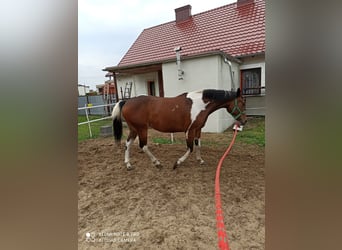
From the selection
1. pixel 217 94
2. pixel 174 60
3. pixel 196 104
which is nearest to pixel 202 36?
pixel 174 60

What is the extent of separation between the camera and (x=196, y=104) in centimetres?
167

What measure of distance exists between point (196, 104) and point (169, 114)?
0.88 ft

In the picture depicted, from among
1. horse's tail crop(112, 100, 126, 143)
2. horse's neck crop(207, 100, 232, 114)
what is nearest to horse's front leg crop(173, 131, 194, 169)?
horse's neck crop(207, 100, 232, 114)

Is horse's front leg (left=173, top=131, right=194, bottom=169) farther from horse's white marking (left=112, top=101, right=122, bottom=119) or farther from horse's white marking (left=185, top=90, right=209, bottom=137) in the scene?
horse's white marking (left=112, top=101, right=122, bottom=119)

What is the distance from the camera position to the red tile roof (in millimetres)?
1025

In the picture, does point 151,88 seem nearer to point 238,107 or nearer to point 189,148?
point 189,148

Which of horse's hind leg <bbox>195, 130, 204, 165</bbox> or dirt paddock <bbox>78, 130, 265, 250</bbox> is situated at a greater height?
horse's hind leg <bbox>195, 130, 204, 165</bbox>

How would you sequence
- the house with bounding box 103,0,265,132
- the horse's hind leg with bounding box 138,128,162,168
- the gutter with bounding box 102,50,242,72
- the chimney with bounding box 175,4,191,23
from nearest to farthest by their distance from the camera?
1. the chimney with bounding box 175,4,191,23
2. the house with bounding box 103,0,265,132
3. the gutter with bounding box 102,50,242,72
4. the horse's hind leg with bounding box 138,128,162,168

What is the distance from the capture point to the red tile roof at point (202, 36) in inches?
40.4

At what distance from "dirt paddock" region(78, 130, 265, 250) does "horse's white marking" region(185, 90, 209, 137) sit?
0.73 ft

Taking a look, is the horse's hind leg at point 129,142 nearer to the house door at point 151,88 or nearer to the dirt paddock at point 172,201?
the dirt paddock at point 172,201
